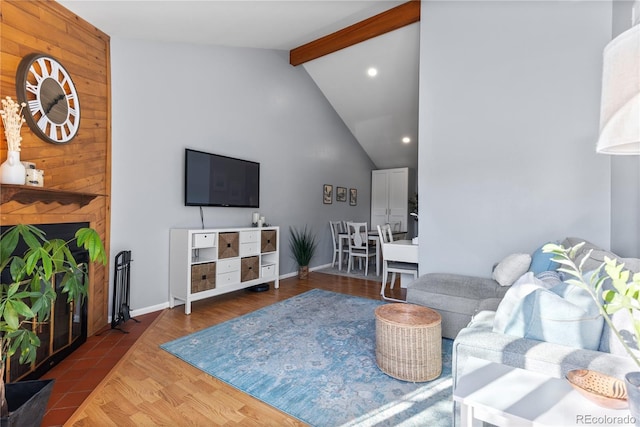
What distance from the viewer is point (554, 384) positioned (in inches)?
37.5

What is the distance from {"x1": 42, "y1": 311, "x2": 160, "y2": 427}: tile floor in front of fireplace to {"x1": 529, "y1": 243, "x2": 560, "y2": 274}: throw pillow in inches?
120

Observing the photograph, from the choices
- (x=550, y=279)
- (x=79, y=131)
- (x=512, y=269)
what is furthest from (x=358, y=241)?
(x=79, y=131)

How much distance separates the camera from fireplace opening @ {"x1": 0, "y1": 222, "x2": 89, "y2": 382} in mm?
1818

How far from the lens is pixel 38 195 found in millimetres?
1967

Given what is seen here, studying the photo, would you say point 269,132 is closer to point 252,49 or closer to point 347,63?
point 252,49

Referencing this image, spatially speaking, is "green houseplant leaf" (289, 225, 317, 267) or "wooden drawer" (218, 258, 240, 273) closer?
"wooden drawer" (218, 258, 240, 273)

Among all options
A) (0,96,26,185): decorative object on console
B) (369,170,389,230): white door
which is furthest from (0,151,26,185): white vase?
(369,170,389,230): white door

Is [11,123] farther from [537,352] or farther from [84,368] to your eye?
[537,352]

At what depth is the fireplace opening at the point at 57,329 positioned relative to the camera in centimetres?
182

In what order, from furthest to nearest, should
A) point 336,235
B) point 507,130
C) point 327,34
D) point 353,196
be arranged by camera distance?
1. point 353,196
2. point 336,235
3. point 327,34
4. point 507,130

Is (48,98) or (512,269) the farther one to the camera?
(512,269)

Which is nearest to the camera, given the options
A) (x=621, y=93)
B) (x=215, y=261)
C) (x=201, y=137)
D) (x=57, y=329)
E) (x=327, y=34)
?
(x=621, y=93)

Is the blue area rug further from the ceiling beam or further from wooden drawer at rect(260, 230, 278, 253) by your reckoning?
the ceiling beam

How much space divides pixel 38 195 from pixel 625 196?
4139 mm
